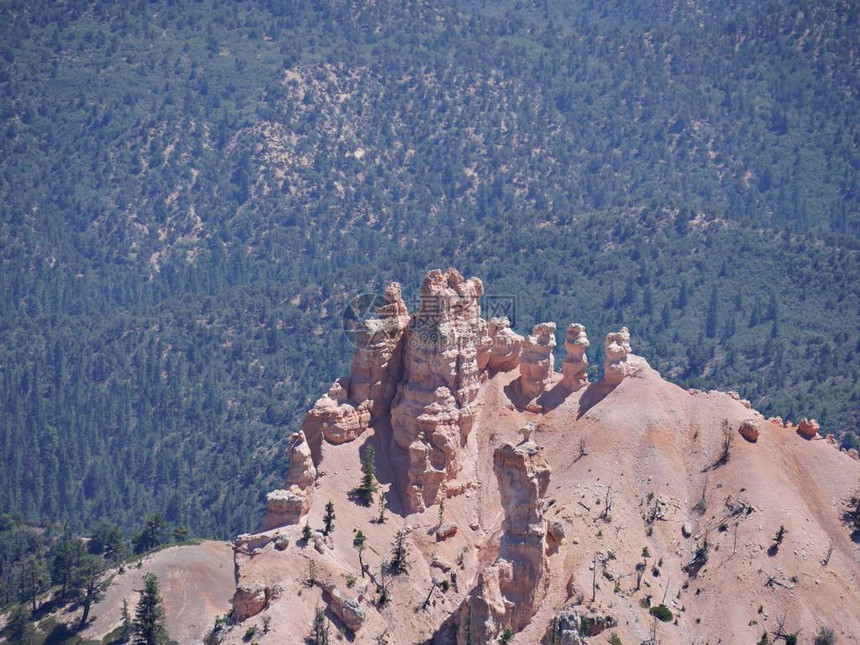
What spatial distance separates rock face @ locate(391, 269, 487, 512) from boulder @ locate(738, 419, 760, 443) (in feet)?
69.2

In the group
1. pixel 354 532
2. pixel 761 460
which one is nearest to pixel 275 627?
pixel 354 532

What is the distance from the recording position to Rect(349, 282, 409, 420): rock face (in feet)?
407

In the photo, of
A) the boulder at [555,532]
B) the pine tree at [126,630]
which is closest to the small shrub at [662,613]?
the boulder at [555,532]

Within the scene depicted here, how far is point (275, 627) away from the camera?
333ft

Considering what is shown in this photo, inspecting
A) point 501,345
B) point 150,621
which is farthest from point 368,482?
point 150,621

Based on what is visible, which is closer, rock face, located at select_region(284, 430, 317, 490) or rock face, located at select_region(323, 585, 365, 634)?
rock face, located at select_region(323, 585, 365, 634)

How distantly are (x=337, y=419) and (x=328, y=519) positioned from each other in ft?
34.0

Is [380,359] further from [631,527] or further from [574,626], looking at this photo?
[574,626]

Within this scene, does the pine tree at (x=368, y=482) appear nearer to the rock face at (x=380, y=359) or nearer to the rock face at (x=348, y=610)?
the rock face at (x=380, y=359)

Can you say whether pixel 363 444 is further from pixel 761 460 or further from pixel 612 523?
pixel 761 460

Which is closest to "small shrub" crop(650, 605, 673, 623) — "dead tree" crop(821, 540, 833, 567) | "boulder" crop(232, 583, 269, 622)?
"dead tree" crop(821, 540, 833, 567)

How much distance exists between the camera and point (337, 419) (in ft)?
398

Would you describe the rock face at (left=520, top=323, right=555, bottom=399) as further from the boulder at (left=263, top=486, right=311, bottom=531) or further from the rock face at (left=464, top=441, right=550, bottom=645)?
the boulder at (left=263, top=486, right=311, bottom=531)

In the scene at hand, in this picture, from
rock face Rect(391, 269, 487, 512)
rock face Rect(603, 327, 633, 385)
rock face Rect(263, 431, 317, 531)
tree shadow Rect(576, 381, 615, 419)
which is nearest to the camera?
rock face Rect(263, 431, 317, 531)
